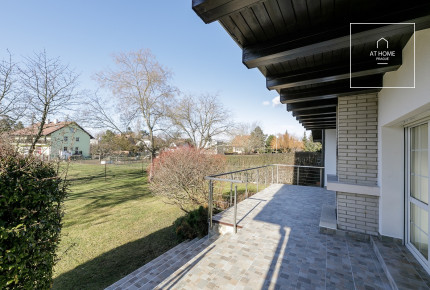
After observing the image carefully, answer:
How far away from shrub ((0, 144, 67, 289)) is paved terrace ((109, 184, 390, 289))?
1192 mm

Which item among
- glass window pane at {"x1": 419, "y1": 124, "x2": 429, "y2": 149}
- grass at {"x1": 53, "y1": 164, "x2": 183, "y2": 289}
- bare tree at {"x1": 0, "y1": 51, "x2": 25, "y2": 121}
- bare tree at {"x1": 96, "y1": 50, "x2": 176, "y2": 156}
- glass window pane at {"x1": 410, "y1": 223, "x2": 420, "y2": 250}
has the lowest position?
grass at {"x1": 53, "y1": 164, "x2": 183, "y2": 289}

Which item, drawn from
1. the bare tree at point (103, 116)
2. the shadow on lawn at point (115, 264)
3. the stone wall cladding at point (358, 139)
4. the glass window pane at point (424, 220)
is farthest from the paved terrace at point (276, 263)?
the bare tree at point (103, 116)

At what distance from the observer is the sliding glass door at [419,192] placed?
7.34 ft

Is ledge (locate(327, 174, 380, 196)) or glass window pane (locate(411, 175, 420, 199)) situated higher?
glass window pane (locate(411, 175, 420, 199))

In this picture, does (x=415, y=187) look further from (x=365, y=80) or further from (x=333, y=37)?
(x=333, y=37)

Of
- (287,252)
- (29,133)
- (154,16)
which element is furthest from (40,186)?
(154,16)

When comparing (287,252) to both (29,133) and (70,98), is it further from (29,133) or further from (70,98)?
(70,98)

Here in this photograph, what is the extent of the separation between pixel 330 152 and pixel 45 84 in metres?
12.4

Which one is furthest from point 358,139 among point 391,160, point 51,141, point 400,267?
point 51,141

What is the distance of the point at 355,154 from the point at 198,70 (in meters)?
10.1

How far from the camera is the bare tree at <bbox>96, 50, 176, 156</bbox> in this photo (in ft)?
47.0

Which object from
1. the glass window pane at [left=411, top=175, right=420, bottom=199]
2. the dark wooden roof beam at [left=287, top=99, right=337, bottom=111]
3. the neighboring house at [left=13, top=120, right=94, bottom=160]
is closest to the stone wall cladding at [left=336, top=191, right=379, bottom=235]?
the glass window pane at [left=411, top=175, right=420, bottom=199]

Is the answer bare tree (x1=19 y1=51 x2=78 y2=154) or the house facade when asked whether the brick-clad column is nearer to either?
the house facade

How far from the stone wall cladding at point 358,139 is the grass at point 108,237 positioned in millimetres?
4458
